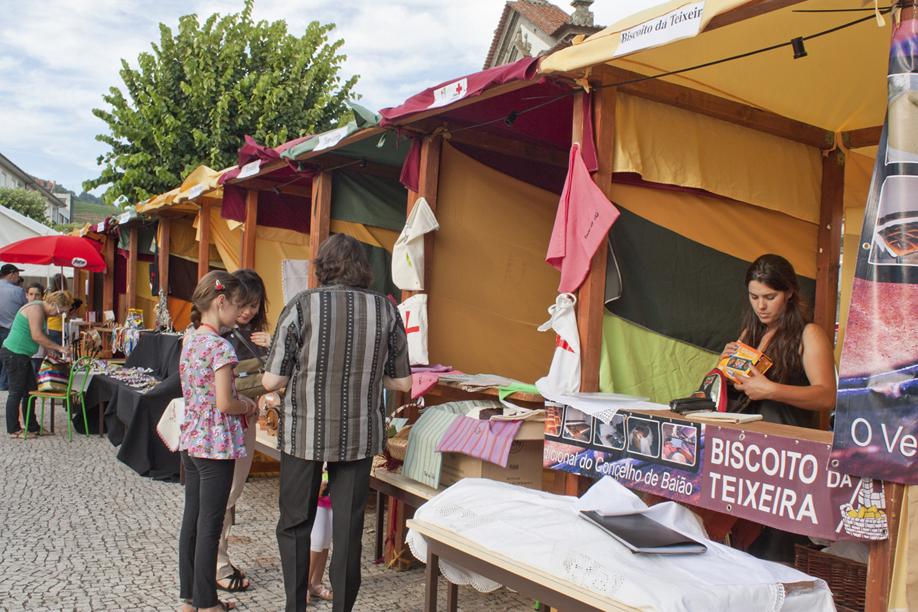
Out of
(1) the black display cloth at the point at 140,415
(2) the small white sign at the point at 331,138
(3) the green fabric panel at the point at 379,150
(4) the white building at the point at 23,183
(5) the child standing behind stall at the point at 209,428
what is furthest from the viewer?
(4) the white building at the point at 23,183

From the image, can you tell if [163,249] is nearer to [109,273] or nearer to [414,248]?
[109,273]

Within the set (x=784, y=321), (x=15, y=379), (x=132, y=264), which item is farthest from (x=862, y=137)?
(x=132, y=264)

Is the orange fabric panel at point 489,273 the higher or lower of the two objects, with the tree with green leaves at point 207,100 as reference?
lower

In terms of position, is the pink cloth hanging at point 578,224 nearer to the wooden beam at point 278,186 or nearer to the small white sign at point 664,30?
the small white sign at point 664,30

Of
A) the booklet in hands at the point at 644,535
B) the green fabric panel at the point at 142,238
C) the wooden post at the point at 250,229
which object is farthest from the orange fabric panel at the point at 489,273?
the green fabric panel at the point at 142,238

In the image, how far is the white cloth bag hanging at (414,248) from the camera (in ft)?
15.8

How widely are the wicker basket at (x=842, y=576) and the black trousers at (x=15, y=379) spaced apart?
26.7ft

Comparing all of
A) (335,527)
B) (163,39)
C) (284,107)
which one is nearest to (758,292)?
(335,527)

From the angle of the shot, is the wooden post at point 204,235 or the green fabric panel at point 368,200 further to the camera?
the wooden post at point 204,235

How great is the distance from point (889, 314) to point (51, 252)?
11.5 meters

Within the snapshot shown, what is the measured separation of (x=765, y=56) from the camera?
370 centimetres

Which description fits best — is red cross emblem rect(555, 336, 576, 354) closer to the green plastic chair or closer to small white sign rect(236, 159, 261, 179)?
small white sign rect(236, 159, 261, 179)

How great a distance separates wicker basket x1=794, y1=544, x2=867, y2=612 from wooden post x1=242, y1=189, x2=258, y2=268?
573 centimetres

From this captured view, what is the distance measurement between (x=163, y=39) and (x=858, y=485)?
15.6m
